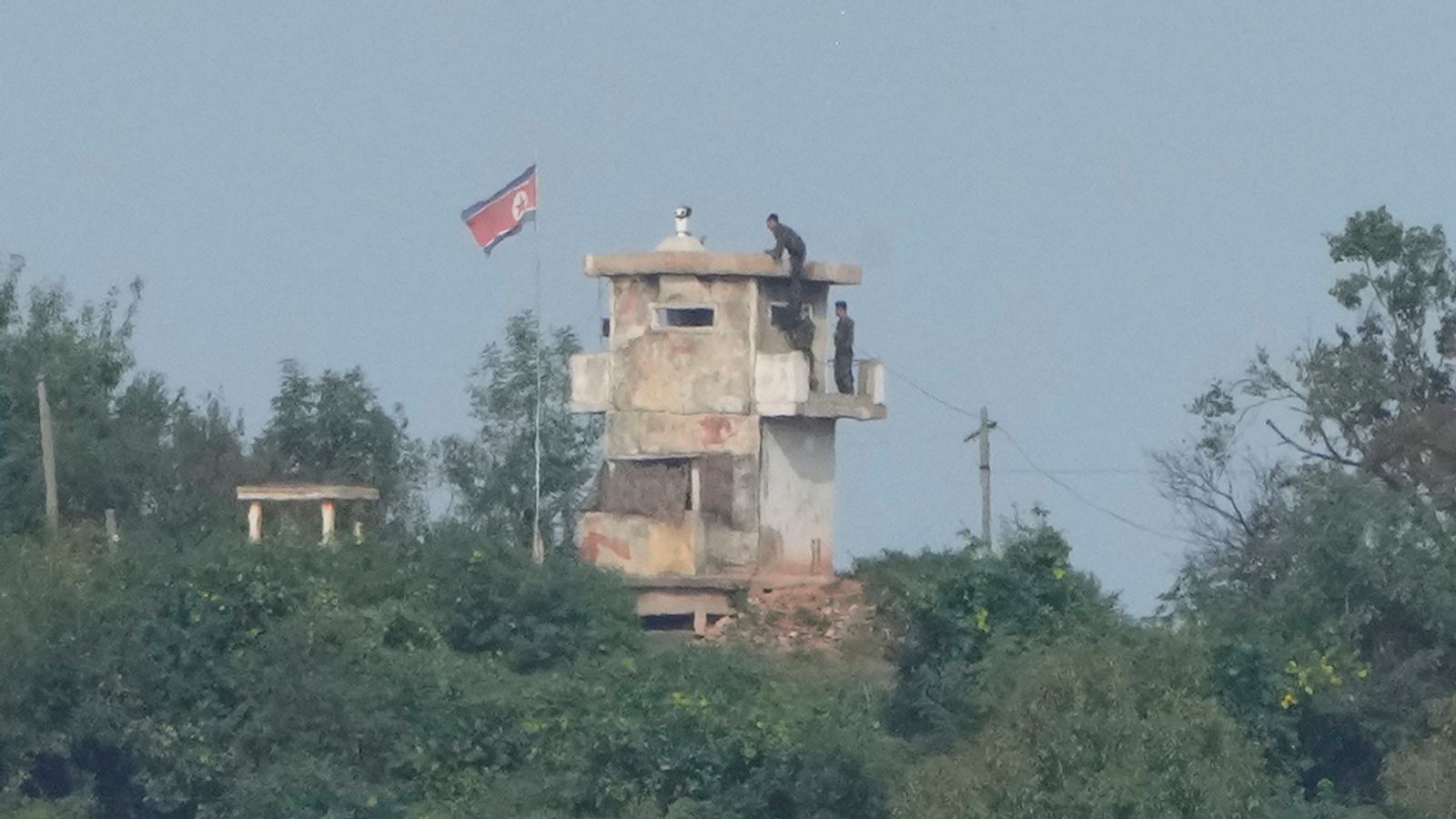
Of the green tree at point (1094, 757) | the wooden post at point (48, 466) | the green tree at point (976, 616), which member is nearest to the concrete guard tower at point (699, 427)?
the green tree at point (976, 616)

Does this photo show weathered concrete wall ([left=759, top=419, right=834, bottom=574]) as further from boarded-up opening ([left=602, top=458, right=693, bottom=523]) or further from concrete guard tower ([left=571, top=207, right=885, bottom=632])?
boarded-up opening ([left=602, top=458, right=693, bottom=523])

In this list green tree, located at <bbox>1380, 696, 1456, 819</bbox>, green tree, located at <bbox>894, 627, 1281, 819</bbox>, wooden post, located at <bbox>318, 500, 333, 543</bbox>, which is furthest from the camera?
wooden post, located at <bbox>318, 500, 333, 543</bbox>

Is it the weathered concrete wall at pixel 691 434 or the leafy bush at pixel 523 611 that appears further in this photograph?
the weathered concrete wall at pixel 691 434

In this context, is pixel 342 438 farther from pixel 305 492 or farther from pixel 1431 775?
pixel 1431 775

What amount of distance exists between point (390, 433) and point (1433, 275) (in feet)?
41.9

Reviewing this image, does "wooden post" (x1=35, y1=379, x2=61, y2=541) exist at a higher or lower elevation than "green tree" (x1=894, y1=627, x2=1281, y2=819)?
higher

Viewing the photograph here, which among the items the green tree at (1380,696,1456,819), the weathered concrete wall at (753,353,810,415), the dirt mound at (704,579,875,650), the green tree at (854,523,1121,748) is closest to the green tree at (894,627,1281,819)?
the green tree at (1380,696,1456,819)

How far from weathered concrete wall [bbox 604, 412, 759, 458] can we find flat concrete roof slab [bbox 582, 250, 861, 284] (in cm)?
153

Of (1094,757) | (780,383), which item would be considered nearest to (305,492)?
(780,383)

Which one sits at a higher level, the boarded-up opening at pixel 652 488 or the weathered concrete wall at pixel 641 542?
the boarded-up opening at pixel 652 488

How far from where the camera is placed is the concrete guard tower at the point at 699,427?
36500 mm

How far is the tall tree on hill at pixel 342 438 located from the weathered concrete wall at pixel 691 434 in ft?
16.6

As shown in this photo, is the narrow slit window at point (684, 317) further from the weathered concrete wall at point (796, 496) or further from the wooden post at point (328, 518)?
the wooden post at point (328, 518)

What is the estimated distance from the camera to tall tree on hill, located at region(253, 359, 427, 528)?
41.3m
